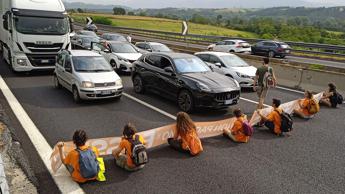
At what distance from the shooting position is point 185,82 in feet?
34.0

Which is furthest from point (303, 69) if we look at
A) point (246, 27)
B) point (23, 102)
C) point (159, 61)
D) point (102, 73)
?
point (246, 27)

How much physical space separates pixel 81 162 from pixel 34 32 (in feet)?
36.1

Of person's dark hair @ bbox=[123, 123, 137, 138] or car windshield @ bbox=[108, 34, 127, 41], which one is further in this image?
car windshield @ bbox=[108, 34, 127, 41]

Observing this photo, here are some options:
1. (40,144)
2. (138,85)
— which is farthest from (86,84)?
(40,144)

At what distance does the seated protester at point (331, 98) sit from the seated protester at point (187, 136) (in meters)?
7.11

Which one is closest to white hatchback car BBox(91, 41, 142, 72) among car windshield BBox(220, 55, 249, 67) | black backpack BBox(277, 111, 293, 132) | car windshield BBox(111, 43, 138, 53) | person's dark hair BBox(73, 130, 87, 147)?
car windshield BBox(111, 43, 138, 53)

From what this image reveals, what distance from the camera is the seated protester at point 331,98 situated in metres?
11.9

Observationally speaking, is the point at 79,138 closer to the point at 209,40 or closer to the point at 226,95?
the point at 226,95

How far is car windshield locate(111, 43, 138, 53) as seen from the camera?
17359 millimetres

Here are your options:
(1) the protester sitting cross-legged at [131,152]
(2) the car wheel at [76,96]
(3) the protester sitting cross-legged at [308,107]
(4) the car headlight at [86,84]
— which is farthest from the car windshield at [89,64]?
(3) the protester sitting cross-legged at [308,107]

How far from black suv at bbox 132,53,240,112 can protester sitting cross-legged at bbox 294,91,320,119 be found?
205 centimetres

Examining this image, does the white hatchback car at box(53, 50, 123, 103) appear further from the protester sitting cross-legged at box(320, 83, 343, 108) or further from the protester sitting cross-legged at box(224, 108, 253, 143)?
the protester sitting cross-legged at box(320, 83, 343, 108)

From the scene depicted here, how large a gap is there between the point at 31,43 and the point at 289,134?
38.6ft

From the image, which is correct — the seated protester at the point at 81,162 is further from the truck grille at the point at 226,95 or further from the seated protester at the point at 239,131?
the truck grille at the point at 226,95
